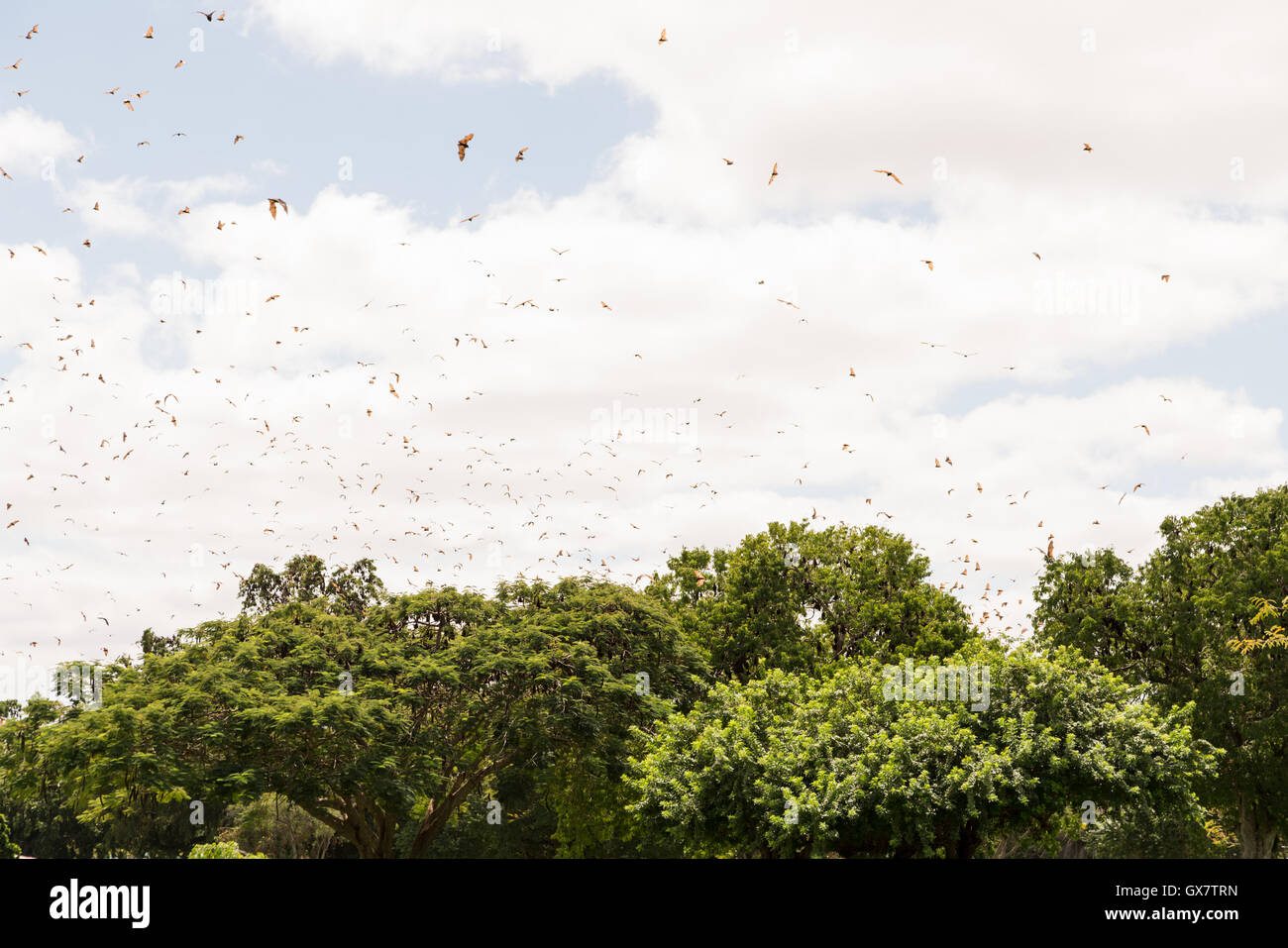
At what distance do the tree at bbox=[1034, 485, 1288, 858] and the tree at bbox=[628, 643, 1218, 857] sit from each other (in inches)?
396

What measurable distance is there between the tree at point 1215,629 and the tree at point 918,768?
10064mm

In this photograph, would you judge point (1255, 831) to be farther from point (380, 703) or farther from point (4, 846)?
point (4, 846)

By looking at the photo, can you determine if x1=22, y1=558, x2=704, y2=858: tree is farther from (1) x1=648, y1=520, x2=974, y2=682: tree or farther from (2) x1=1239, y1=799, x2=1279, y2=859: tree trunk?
(2) x1=1239, y1=799, x2=1279, y2=859: tree trunk

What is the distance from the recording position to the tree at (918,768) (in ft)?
72.8

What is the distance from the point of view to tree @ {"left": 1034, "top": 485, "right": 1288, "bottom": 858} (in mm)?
34250

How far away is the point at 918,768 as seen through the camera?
73.7ft

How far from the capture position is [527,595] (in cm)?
3441

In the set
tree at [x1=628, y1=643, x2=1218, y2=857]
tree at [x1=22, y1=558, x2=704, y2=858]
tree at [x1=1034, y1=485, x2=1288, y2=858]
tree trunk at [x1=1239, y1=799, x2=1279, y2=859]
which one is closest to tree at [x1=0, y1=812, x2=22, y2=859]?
tree at [x1=22, y1=558, x2=704, y2=858]

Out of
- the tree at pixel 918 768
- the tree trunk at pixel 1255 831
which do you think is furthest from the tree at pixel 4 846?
the tree trunk at pixel 1255 831

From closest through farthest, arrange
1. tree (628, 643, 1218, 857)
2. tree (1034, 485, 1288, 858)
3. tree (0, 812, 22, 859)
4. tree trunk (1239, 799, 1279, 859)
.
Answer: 1. tree (628, 643, 1218, 857)
2. tree (0, 812, 22, 859)
3. tree (1034, 485, 1288, 858)
4. tree trunk (1239, 799, 1279, 859)
